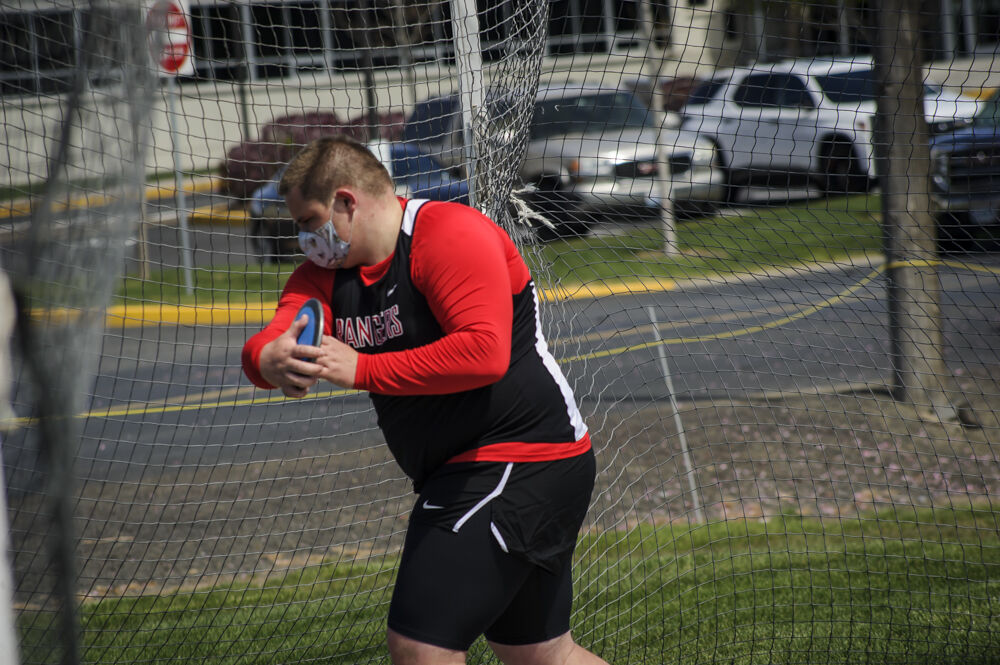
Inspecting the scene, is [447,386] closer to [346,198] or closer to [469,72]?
[346,198]

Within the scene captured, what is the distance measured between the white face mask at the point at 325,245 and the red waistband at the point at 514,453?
1.83ft

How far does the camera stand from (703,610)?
3.98 meters

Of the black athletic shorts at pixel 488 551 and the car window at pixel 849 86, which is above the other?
the car window at pixel 849 86

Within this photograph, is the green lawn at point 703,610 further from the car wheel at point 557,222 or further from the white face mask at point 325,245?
the white face mask at point 325,245

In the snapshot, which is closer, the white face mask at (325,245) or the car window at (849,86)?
the white face mask at (325,245)

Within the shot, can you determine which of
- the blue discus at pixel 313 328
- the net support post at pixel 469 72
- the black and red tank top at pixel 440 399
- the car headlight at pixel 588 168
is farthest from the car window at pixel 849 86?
the blue discus at pixel 313 328

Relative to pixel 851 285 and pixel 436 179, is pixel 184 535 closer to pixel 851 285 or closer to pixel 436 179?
pixel 436 179

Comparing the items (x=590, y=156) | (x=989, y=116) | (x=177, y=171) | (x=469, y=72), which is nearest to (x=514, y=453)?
(x=469, y=72)

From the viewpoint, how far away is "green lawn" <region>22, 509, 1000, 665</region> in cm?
359

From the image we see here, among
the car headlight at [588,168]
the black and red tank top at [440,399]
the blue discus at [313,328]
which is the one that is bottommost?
the black and red tank top at [440,399]

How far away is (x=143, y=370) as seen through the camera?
356 inches

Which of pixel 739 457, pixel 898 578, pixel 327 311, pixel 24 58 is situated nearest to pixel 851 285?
pixel 898 578

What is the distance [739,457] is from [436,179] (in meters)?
2.71

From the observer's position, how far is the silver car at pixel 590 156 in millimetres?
4332
